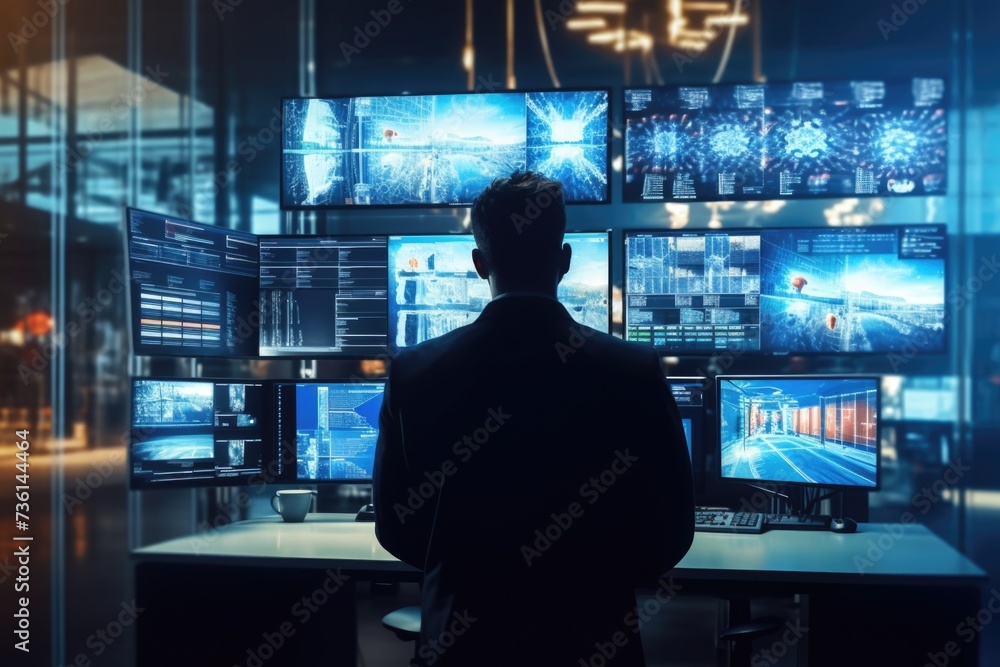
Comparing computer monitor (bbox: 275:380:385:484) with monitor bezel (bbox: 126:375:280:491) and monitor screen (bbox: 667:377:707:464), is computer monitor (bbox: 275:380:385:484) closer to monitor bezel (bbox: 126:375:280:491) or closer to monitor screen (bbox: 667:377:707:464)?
monitor bezel (bbox: 126:375:280:491)

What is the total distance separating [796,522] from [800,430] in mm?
281

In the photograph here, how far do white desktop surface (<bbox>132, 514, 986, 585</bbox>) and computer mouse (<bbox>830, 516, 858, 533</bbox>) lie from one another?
0.02 m

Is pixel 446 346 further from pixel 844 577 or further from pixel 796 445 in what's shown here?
pixel 796 445

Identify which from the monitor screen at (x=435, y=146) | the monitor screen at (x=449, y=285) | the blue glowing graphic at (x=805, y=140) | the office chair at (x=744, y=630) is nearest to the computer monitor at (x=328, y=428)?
the monitor screen at (x=449, y=285)

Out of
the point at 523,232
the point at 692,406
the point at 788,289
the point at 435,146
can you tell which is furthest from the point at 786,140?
the point at 523,232

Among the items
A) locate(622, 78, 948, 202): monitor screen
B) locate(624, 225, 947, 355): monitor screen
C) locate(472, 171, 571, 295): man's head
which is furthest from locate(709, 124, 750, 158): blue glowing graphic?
locate(472, 171, 571, 295): man's head

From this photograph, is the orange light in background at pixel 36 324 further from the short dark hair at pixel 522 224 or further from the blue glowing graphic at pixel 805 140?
the blue glowing graphic at pixel 805 140

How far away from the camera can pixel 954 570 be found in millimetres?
2084

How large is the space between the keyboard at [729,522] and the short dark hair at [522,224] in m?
1.32

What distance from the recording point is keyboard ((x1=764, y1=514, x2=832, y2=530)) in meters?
2.56

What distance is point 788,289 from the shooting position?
2738 mm

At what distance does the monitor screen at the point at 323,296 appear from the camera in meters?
→ 2.84

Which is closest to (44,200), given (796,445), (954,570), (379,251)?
(379,251)

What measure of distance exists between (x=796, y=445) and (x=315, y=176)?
179cm
